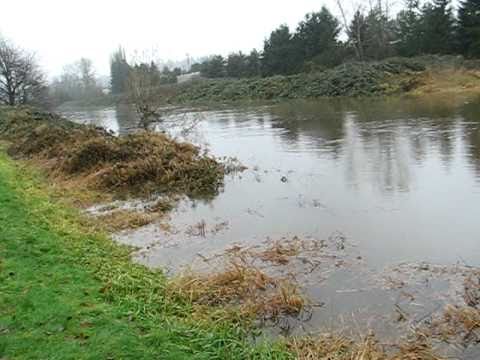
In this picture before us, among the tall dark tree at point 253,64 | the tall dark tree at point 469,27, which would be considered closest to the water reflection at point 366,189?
the tall dark tree at point 469,27

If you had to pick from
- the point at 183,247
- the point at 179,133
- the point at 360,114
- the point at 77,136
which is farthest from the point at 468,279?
the point at 360,114

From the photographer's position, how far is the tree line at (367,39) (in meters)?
36.1

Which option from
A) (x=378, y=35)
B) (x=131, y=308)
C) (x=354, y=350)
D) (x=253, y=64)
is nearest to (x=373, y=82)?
(x=378, y=35)

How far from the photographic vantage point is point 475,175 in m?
9.35

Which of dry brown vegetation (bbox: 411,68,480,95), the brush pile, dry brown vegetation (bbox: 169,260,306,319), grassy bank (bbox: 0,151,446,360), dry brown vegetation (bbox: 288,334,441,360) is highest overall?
dry brown vegetation (bbox: 411,68,480,95)

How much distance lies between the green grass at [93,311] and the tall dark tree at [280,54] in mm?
43956

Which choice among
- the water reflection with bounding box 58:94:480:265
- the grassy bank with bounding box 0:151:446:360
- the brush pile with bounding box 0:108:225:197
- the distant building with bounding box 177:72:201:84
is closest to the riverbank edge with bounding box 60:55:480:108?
the water reflection with bounding box 58:94:480:265

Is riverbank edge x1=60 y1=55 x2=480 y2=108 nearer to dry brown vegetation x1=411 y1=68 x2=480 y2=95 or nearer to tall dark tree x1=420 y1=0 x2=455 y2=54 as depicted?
dry brown vegetation x1=411 y1=68 x2=480 y2=95

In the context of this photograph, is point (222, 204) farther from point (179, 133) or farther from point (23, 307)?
point (179, 133)

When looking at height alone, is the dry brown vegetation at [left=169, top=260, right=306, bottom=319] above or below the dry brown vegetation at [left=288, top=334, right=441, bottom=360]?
above

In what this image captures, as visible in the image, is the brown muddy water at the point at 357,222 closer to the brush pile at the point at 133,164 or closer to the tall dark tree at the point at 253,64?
the brush pile at the point at 133,164

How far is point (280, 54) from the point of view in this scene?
4959cm

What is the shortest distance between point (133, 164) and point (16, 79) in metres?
32.8

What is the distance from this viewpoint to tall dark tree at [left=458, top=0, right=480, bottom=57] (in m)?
33.8
